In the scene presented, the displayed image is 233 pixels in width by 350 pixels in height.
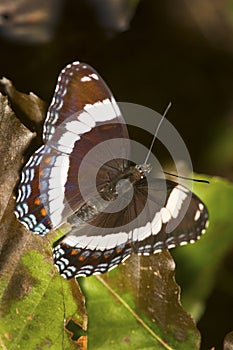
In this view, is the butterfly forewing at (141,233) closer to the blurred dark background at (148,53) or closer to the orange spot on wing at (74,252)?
the orange spot on wing at (74,252)

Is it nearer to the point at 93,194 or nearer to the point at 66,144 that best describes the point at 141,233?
the point at 93,194

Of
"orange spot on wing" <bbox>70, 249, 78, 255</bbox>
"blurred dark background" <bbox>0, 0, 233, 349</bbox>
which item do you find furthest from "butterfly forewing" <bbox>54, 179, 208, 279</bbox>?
"blurred dark background" <bbox>0, 0, 233, 349</bbox>

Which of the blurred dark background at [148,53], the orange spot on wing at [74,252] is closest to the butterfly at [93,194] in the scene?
the orange spot on wing at [74,252]

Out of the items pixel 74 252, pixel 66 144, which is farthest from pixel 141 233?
pixel 66 144

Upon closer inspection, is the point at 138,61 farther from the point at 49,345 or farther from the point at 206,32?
the point at 49,345

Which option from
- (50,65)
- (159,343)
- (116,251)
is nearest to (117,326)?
(159,343)

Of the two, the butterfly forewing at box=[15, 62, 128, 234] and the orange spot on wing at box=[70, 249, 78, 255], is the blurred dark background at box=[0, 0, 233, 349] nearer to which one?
the butterfly forewing at box=[15, 62, 128, 234]
